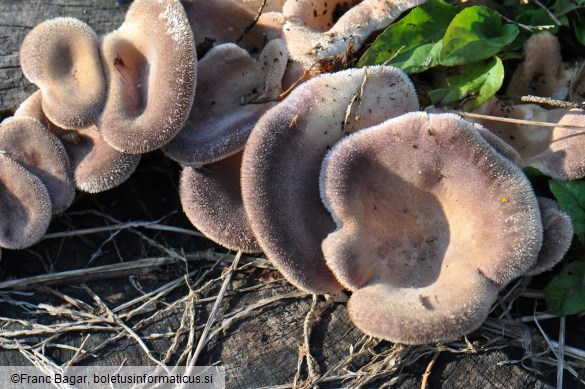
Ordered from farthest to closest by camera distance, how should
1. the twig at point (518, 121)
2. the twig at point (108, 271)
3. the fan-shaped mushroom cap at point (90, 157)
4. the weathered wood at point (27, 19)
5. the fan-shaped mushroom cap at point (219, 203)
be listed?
the weathered wood at point (27, 19) → the twig at point (108, 271) → the fan-shaped mushroom cap at point (90, 157) → the fan-shaped mushroom cap at point (219, 203) → the twig at point (518, 121)

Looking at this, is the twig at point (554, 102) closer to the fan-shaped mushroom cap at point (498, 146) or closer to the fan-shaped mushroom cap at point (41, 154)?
the fan-shaped mushroom cap at point (498, 146)

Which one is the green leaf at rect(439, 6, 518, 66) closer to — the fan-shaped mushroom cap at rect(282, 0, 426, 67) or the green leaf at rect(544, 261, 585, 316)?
the fan-shaped mushroom cap at rect(282, 0, 426, 67)

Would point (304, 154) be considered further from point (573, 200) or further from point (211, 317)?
point (573, 200)

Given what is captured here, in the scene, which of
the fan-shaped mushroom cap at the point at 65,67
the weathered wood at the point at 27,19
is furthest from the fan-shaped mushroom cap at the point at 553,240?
the weathered wood at the point at 27,19

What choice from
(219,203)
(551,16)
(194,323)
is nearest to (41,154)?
(219,203)

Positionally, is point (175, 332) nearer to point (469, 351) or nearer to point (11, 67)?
point (469, 351)

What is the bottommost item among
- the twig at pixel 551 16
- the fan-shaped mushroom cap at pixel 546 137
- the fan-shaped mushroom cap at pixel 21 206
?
the fan-shaped mushroom cap at pixel 21 206
